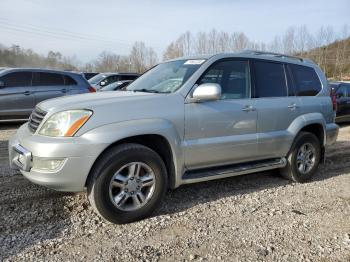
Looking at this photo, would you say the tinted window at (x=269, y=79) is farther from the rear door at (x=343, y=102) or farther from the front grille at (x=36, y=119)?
the rear door at (x=343, y=102)

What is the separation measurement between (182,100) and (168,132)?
0.43 meters

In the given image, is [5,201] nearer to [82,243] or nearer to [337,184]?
[82,243]

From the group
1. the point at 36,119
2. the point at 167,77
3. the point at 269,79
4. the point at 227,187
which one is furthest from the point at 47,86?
the point at 269,79

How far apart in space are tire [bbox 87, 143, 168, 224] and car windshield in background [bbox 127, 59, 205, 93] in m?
0.92

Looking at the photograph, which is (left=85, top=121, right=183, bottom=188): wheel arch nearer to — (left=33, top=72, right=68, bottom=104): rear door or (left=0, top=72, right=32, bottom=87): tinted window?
(left=33, top=72, right=68, bottom=104): rear door

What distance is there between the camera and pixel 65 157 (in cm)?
352

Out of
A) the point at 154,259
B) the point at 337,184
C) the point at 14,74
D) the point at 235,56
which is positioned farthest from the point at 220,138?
the point at 14,74

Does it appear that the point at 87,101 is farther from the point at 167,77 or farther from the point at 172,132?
the point at 167,77

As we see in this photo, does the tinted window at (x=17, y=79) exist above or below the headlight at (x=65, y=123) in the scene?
above


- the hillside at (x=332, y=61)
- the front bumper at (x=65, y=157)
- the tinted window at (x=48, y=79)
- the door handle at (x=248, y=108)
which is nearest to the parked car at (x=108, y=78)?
the tinted window at (x=48, y=79)

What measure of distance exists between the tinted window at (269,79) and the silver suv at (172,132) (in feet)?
0.05

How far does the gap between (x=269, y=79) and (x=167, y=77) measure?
4.82 ft

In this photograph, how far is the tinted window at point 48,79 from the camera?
1016 cm

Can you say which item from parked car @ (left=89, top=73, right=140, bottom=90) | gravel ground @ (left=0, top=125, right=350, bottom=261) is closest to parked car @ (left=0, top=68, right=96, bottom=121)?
gravel ground @ (left=0, top=125, right=350, bottom=261)
